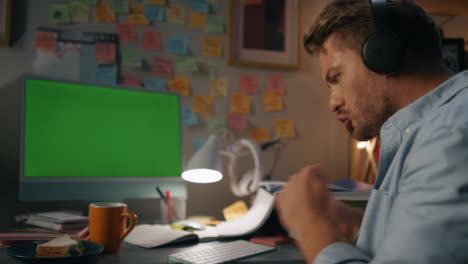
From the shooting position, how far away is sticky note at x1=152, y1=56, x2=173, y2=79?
58.2 inches

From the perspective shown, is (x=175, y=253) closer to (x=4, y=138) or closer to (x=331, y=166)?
(x=4, y=138)

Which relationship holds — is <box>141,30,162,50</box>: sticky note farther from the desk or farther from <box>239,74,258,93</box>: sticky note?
the desk

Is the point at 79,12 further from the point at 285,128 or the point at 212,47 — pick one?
the point at 285,128

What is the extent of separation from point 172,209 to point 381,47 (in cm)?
87

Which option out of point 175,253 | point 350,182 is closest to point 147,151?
point 175,253

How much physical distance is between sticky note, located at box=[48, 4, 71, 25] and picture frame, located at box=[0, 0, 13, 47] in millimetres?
125

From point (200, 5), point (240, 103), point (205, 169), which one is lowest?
point (205, 169)

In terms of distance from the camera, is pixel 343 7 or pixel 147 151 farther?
pixel 147 151

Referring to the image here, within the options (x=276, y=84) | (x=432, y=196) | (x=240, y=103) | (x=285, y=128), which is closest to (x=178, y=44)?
(x=240, y=103)

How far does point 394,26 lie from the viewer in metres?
0.74

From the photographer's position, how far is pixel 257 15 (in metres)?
1.60

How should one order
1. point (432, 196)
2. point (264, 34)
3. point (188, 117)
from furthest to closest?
point (264, 34), point (188, 117), point (432, 196)

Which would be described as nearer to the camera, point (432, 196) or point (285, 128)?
point (432, 196)

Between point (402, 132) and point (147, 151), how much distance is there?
0.82 meters
